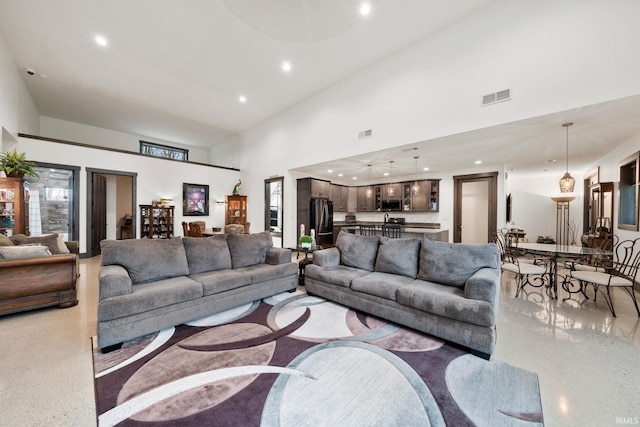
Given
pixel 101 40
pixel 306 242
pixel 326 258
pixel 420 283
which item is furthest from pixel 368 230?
pixel 101 40

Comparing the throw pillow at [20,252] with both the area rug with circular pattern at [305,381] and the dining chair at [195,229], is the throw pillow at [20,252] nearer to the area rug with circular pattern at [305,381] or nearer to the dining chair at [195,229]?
the area rug with circular pattern at [305,381]

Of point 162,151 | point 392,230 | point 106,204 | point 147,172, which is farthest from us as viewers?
point 162,151

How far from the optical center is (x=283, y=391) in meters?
1.73

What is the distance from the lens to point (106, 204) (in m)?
7.96

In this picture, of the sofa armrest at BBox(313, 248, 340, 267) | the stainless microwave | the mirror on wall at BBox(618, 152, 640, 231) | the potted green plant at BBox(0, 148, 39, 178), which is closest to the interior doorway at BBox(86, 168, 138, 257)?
the potted green plant at BBox(0, 148, 39, 178)

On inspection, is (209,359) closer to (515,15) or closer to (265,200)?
(515,15)

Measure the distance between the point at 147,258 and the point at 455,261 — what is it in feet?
12.0

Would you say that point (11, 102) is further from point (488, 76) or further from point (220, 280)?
point (488, 76)

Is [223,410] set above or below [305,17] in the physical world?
below

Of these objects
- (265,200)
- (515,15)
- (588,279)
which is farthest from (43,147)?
(588,279)

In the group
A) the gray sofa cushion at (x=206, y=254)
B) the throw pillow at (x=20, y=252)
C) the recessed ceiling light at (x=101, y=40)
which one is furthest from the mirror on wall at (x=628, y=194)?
the recessed ceiling light at (x=101, y=40)

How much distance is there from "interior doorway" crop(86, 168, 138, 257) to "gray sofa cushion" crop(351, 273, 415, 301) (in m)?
7.38

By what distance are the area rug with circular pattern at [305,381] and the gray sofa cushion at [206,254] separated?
33.2 inches

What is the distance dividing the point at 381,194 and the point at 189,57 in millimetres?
6731
